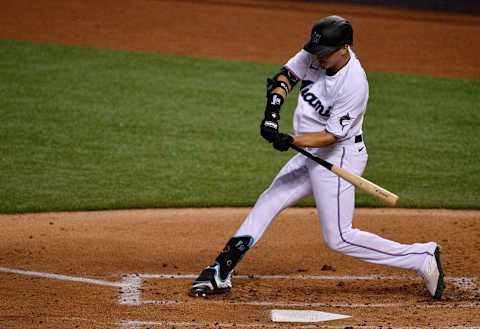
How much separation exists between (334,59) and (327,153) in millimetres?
596

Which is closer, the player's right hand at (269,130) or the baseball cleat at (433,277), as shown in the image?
the player's right hand at (269,130)

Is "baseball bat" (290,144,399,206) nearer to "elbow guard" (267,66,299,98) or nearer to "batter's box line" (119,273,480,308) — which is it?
"elbow guard" (267,66,299,98)

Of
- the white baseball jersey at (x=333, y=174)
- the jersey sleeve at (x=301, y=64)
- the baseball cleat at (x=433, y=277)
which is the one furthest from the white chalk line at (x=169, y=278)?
the jersey sleeve at (x=301, y=64)

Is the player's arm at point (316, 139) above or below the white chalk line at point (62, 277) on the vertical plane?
above

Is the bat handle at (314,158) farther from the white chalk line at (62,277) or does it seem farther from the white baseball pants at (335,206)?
the white chalk line at (62,277)

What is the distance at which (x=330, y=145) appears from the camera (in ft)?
18.1

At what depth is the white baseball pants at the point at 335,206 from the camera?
551 cm

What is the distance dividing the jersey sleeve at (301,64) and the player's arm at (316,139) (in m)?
0.46

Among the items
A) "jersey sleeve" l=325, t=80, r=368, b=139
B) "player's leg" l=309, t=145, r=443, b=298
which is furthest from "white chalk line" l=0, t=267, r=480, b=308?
"jersey sleeve" l=325, t=80, r=368, b=139

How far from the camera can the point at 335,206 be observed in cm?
551

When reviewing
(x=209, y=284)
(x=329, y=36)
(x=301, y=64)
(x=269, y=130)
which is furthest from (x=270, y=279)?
(x=329, y=36)

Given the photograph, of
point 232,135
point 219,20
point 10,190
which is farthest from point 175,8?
point 10,190

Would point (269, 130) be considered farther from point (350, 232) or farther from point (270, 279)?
point (270, 279)

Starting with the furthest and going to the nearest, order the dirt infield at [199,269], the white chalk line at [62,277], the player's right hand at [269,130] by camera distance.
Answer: the white chalk line at [62,277] → the player's right hand at [269,130] → the dirt infield at [199,269]
